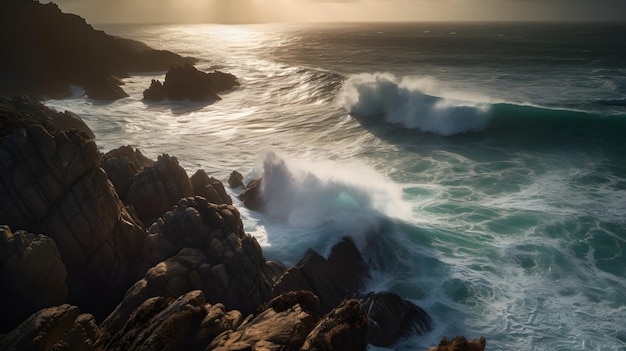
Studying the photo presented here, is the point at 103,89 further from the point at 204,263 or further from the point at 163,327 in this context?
the point at 163,327

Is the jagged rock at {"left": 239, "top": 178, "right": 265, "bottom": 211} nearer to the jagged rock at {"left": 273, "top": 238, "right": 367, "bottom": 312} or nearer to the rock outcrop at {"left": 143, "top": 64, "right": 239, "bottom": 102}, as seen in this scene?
the jagged rock at {"left": 273, "top": 238, "right": 367, "bottom": 312}

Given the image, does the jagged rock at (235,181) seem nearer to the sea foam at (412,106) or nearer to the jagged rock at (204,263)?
the jagged rock at (204,263)

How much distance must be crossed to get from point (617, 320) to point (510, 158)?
60.6 ft

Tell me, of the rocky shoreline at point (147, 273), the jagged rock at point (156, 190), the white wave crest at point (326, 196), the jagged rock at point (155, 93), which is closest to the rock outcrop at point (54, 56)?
the jagged rock at point (155, 93)

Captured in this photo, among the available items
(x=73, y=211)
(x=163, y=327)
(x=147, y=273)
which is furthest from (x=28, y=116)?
(x=163, y=327)

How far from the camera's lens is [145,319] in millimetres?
10758

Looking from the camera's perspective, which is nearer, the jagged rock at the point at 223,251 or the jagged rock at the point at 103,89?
the jagged rock at the point at 223,251

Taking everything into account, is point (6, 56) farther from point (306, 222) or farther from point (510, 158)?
point (510, 158)

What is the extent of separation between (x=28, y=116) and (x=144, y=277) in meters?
14.7

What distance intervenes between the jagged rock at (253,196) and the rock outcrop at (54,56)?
4060 cm

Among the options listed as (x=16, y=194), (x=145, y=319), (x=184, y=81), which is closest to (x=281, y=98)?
(x=184, y=81)

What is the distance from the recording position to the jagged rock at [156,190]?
19516 millimetres

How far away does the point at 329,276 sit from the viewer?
656 inches

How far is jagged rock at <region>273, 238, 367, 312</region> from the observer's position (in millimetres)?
15539
